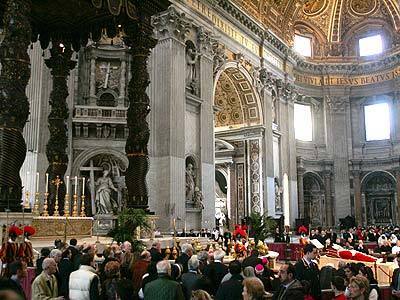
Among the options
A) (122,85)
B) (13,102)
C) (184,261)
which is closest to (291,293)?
(184,261)

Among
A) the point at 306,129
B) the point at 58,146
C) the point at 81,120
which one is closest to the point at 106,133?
the point at 81,120

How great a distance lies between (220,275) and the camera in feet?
21.1

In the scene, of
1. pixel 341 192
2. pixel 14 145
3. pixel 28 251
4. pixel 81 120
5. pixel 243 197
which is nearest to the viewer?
pixel 28 251

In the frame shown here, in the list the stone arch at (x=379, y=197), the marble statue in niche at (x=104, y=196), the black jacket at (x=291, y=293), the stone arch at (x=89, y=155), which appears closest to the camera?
the black jacket at (x=291, y=293)

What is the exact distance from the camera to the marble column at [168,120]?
1806 centimetres

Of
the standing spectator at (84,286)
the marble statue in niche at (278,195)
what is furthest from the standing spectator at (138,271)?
the marble statue in niche at (278,195)

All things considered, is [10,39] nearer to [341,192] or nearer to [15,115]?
[15,115]

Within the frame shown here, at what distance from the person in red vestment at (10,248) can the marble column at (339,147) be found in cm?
2908

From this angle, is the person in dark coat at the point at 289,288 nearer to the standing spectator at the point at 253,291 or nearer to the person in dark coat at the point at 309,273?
the standing spectator at the point at 253,291

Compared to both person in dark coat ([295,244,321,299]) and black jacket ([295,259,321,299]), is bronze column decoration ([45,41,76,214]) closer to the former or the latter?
person in dark coat ([295,244,321,299])

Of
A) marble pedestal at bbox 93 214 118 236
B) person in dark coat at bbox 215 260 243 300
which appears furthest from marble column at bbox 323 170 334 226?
person in dark coat at bbox 215 260 243 300

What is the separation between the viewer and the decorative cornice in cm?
1900

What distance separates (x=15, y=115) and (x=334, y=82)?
30054mm

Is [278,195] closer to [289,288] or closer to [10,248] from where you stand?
[10,248]
